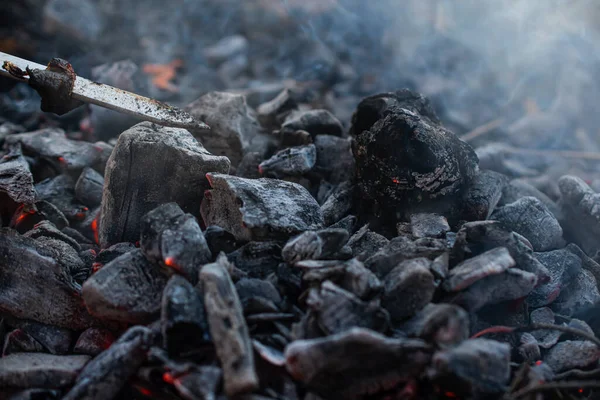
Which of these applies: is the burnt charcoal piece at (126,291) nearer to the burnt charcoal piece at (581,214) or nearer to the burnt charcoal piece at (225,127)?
the burnt charcoal piece at (225,127)

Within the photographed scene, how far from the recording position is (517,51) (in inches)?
209

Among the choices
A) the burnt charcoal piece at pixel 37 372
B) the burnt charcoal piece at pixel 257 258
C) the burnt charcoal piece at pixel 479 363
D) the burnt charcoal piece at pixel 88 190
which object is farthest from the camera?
the burnt charcoal piece at pixel 88 190

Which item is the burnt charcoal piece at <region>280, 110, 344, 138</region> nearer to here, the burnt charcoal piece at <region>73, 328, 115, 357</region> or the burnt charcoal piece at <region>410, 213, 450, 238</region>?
the burnt charcoal piece at <region>410, 213, 450, 238</region>

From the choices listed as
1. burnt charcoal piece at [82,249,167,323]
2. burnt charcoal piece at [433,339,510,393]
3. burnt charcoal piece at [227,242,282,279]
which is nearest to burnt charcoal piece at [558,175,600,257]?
burnt charcoal piece at [433,339,510,393]

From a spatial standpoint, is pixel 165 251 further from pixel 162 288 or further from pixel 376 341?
pixel 376 341

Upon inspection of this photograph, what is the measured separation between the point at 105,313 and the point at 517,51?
210 inches

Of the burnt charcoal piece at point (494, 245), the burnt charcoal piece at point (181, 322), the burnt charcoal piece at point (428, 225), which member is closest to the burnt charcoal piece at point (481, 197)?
the burnt charcoal piece at point (428, 225)

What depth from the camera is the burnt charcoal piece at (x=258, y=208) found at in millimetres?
2088

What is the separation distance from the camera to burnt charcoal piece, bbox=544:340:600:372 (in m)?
1.90

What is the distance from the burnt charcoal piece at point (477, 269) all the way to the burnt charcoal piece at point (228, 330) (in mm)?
875

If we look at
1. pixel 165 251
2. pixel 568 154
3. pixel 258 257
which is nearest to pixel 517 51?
pixel 568 154

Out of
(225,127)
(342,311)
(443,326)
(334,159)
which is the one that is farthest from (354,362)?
(225,127)

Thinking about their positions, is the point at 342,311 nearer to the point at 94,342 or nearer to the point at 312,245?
the point at 312,245

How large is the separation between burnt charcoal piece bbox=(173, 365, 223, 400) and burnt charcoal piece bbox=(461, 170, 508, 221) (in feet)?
5.11
